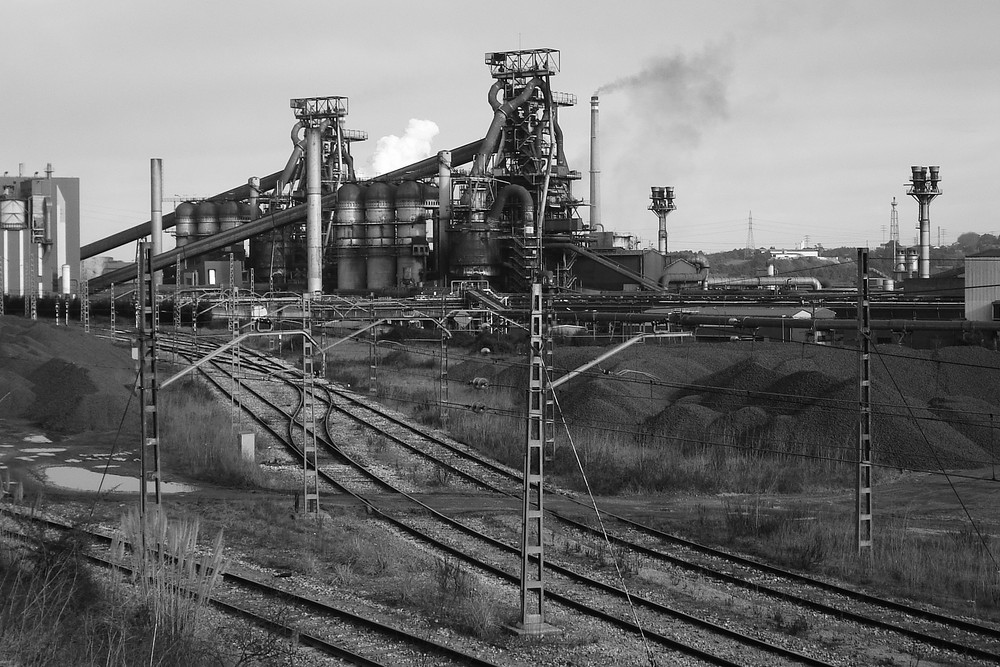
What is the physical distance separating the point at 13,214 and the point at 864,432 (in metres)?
59.0

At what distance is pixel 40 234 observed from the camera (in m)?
65.2

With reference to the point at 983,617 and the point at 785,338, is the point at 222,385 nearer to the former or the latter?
the point at 785,338

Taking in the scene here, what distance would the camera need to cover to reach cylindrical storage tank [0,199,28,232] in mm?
63406

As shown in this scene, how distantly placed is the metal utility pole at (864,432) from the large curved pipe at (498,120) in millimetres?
45990

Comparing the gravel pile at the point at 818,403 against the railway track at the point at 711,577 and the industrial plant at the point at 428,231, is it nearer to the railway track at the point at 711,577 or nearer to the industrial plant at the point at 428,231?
the railway track at the point at 711,577

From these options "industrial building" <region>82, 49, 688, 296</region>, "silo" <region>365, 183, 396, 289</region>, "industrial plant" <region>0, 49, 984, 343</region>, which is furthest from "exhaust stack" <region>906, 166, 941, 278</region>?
"silo" <region>365, 183, 396, 289</region>

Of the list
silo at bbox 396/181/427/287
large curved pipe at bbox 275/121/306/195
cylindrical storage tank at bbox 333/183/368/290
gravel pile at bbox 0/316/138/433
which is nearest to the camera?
gravel pile at bbox 0/316/138/433

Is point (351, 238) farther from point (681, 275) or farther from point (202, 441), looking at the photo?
point (202, 441)

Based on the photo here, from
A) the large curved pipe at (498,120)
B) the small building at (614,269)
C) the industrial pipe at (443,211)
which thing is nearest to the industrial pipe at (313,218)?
the industrial pipe at (443,211)

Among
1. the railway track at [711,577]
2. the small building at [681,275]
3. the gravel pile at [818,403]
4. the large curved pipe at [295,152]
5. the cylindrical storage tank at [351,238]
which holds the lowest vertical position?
the railway track at [711,577]

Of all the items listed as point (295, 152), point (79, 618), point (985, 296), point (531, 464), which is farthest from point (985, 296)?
point (295, 152)

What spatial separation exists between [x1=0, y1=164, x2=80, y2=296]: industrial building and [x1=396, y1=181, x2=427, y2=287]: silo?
20.3 m

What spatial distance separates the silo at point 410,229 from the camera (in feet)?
208

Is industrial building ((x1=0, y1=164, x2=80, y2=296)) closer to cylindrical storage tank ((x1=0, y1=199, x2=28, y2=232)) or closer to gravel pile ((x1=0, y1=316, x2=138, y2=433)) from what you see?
cylindrical storage tank ((x1=0, y1=199, x2=28, y2=232))
